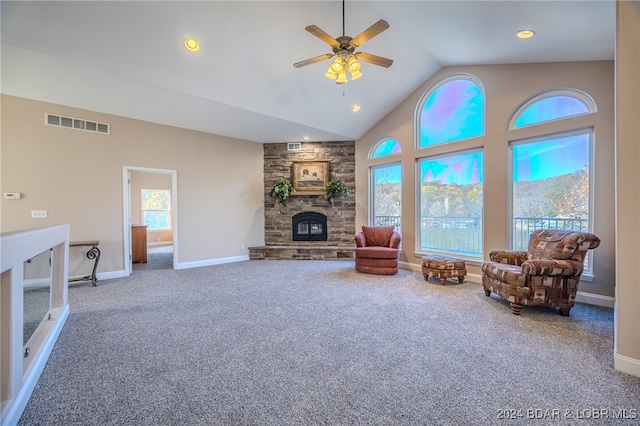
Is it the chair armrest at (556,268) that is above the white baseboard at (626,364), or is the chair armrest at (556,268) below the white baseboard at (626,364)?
above

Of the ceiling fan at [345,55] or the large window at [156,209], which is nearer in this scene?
the ceiling fan at [345,55]

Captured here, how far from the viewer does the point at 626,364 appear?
199cm

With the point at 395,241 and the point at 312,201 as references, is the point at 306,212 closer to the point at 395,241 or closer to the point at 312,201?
the point at 312,201

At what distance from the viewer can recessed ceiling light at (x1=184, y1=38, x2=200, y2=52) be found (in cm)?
355

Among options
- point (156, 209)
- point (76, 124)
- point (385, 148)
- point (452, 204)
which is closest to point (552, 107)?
point (452, 204)

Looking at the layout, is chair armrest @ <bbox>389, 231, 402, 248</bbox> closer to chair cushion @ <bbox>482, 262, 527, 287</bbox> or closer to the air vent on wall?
chair cushion @ <bbox>482, 262, 527, 287</bbox>

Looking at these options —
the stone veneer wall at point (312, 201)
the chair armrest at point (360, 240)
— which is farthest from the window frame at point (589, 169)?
the stone veneer wall at point (312, 201)

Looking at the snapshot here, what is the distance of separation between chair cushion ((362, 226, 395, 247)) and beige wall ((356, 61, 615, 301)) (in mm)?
462

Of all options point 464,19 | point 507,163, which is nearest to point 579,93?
point 507,163

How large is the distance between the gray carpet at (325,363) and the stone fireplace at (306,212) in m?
3.03

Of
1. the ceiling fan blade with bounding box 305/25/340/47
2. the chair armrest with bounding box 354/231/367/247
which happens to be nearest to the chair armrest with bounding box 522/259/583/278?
the chair armrest with bounding box 354/231/367/247

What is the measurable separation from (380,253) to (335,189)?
7.21 ft

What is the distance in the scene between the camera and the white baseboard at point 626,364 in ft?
6.40

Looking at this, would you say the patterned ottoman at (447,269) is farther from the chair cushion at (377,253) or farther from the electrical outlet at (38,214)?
the electrical outlet at (38,214)
